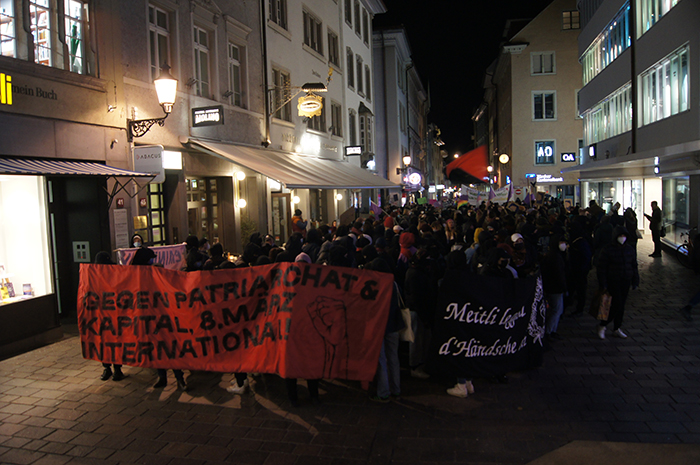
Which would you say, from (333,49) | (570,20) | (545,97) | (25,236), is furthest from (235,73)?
(570,20)

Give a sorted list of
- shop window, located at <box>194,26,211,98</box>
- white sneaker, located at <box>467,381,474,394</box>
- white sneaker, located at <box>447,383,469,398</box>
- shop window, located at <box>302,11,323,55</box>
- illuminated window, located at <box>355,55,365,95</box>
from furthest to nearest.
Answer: illuminated window, located at <box>355,55,365,95</box> → shop window, located at <box>302,11,323,55</box> → shop window, located at <box>194,26,211,98</box> → white sneaker, located at <box>467,381,474,394</box> → white sneaker, located at <box>447,383,469,398</box>

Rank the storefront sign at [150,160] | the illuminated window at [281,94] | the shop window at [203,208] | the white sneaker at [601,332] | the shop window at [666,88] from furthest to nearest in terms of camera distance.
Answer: the illuminated window at [281,94] < the shop window at [666,88] < the shop window at [203,208] < the storefront sign at [150,160] < the white sneaker at [601,332]

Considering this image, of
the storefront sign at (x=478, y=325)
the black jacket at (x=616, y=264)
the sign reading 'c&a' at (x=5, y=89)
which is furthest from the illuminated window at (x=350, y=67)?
the storefront sign at (x=478, y=325)

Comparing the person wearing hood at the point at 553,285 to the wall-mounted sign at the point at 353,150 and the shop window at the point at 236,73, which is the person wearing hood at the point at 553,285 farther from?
the wall-mounted sign at the point at 353,150

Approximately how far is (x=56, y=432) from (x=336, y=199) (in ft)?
73.6

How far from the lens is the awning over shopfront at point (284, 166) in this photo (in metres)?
14.0

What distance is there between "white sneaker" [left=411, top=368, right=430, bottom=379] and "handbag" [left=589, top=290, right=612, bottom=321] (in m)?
3.34

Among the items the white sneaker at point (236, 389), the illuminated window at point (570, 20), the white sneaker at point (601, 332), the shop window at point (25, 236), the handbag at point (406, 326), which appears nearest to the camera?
the handbag at point (406, 326)

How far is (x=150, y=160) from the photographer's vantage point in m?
11.5

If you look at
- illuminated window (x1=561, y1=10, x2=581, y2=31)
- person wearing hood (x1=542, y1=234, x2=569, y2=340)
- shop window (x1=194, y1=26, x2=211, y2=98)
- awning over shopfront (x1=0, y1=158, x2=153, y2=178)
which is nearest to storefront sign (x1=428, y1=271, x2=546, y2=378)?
person wearing hood (x1=542, y1=234, x2=569, y2=340)

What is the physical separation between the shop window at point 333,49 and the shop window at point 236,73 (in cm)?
958

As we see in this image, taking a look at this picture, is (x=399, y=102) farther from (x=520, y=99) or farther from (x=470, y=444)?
(x=470, y=444)

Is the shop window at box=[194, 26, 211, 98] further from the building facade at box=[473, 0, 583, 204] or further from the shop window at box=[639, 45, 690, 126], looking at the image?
the building facade at box=[473, 0, 583, 204]

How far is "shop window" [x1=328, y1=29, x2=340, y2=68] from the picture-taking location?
26.3 m
